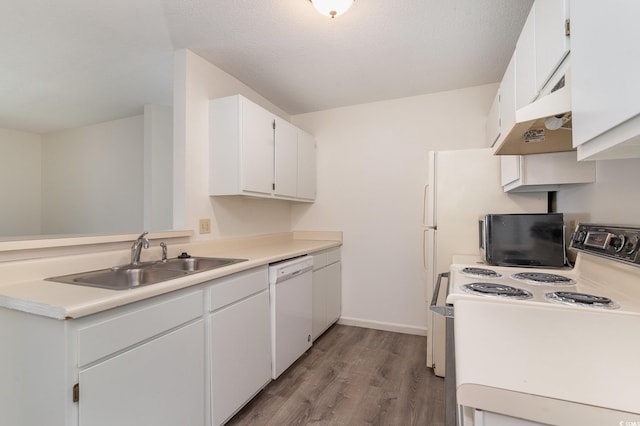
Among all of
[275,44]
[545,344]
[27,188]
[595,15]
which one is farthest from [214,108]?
[27,188]

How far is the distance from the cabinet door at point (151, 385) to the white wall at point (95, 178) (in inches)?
110

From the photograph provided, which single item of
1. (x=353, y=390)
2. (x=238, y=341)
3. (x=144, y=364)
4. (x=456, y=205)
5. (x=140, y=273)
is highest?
(x=456, y=205)

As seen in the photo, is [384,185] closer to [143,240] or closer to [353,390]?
[353,390]

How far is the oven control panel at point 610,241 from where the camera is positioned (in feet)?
3.13

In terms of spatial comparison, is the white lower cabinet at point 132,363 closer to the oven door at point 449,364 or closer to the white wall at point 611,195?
the oven door at point 449,364

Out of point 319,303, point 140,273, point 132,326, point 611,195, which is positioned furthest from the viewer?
point 319,303

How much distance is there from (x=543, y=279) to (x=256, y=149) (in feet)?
6.56

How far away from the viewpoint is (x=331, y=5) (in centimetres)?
151

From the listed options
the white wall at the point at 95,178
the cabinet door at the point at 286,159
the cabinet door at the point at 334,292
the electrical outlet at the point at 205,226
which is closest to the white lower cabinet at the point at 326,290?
the cabinet door at the point at 334,292

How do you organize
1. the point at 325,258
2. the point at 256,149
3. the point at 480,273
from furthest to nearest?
1. the point at 325,258
2. the point at 256,149
3. the point at 480,273

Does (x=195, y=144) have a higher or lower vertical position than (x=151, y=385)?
higher

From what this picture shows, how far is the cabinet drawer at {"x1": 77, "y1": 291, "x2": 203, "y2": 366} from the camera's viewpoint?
95cm

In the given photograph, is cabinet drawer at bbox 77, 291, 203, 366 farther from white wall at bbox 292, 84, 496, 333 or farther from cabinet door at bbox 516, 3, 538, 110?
white wall at bbox 292, 84, 496, 333

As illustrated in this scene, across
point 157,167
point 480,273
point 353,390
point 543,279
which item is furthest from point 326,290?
point 157,167
